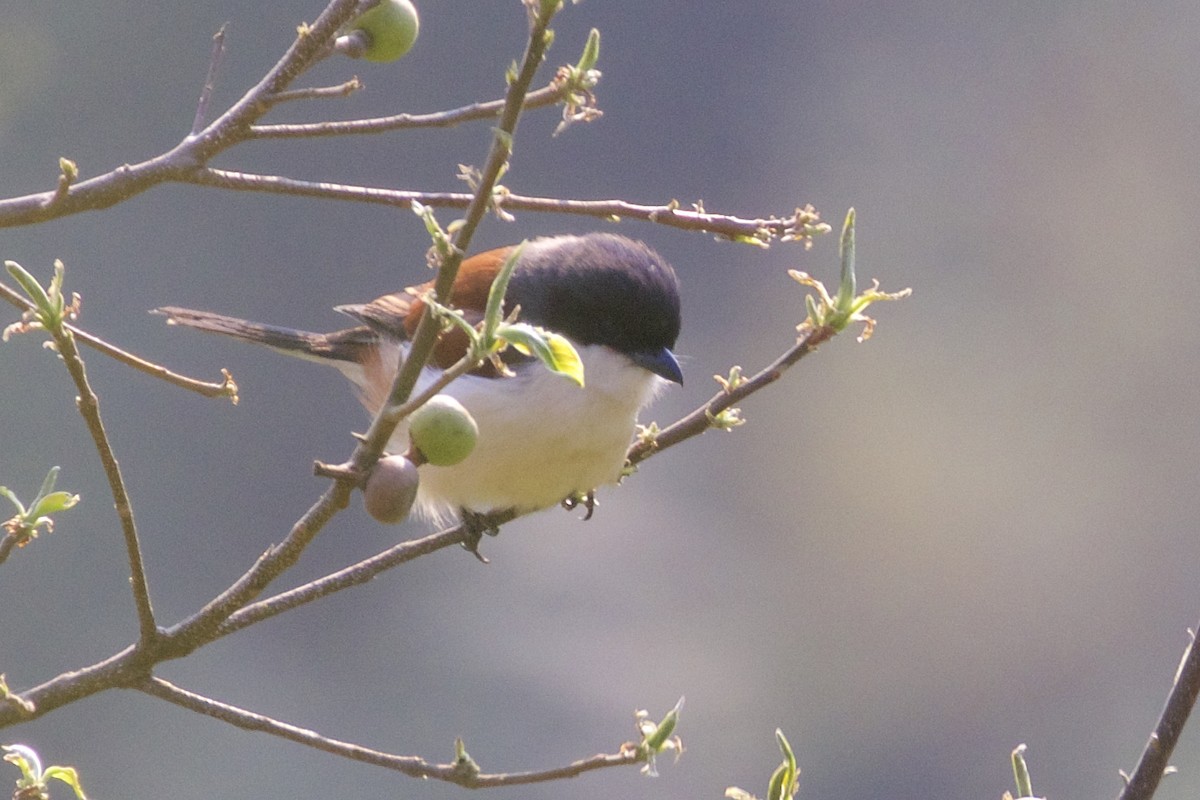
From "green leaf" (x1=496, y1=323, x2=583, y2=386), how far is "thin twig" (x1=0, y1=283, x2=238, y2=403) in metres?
0.60

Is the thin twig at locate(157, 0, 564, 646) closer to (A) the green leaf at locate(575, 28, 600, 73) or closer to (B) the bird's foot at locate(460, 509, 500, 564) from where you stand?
(A) the green leaf at locate(575, 28, 600, 73)

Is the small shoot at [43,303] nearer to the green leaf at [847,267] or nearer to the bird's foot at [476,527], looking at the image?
the green leaf at [847,267]

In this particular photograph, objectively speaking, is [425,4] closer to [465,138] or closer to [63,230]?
[465,138]

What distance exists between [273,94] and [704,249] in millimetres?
5919

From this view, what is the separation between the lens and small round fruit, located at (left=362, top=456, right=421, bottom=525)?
1126 mm

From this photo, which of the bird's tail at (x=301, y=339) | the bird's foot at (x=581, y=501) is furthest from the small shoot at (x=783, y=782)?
the bird's tail at (x=301, y=339)

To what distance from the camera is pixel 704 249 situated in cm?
735

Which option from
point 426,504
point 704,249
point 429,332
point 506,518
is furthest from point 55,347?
point 704,249

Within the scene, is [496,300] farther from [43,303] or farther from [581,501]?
[581,501]

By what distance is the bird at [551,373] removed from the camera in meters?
2.78

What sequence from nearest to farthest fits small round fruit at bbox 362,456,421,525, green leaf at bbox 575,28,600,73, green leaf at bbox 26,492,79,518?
small round fruit at bbox 362,456,421,525 → green leaf at bbox 575,28,600,73 → green leaf at bbox 26,492,79,518

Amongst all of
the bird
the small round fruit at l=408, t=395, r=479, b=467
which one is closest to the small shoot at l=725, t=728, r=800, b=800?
the small round fruit at l=408, t=395, r=479, b=467

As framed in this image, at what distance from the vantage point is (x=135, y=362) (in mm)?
1518

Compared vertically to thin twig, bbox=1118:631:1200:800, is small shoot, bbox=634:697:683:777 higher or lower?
higher
